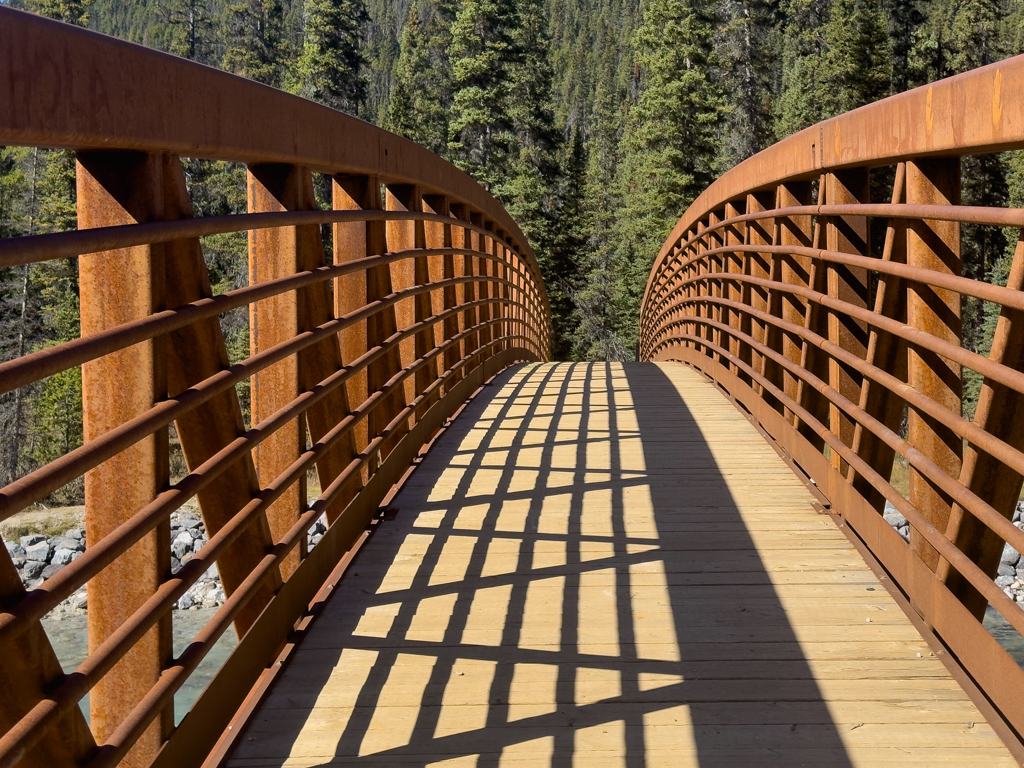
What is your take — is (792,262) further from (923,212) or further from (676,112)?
(676,112)

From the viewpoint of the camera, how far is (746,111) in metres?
45.8

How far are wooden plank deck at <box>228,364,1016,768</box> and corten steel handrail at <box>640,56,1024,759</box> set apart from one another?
187 millimetres

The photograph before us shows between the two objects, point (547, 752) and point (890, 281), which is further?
point (890, 281)

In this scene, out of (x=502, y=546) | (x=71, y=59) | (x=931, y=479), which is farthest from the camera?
(x=502, y=546)

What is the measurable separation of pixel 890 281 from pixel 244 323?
42.6 meters

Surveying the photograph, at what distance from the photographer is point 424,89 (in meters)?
59.9

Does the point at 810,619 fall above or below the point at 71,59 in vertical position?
below

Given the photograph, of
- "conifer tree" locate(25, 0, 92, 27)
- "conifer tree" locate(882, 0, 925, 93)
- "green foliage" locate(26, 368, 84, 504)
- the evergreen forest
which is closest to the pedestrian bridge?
"green foliage" locate(26, 368, 84, 504)

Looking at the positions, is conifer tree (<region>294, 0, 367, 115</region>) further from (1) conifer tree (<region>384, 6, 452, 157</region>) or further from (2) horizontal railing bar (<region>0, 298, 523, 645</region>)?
(2) horizontal railing bar (<region>0, 298, 523, 645</region>)

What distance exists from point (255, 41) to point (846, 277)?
2298 inches

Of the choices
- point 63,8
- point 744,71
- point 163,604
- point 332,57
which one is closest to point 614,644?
point 163,604

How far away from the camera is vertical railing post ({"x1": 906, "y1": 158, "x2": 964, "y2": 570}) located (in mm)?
3104

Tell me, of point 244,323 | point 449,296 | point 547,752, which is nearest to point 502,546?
point 547,752

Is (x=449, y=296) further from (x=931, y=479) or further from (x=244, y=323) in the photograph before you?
(x=244, y=323)
